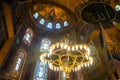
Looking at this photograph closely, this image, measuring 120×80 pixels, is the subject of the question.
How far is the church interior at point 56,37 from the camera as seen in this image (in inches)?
507

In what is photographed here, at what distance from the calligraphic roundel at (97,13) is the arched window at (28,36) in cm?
578

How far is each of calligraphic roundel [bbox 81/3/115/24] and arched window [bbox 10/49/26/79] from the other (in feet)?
19.2

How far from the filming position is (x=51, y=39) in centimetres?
1978

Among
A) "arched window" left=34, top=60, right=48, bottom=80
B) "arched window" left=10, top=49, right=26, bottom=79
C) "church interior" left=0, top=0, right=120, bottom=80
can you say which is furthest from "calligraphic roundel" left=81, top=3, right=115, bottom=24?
"arched window" left=10, top=49, right=26, bottom=79

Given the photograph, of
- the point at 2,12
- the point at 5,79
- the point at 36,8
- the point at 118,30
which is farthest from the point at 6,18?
the point at 118,30

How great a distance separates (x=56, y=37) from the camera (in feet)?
65.4

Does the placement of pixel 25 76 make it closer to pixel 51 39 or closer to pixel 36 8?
pixel 51 39

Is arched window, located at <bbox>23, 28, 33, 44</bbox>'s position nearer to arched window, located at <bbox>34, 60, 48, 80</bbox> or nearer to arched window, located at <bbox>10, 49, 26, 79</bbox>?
arched window, located at <bbox>10, 49, 26, 79</bbox>

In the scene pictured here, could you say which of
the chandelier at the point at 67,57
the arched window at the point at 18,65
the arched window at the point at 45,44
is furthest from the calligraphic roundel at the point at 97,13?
the arched window at the point at 18,65

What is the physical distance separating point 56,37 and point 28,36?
3.32 metres

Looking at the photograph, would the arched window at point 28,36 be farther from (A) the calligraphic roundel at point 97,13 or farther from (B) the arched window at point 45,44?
(A) the calligraphic roundel at point 97,13

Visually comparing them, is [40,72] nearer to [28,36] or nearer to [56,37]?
[28,36]

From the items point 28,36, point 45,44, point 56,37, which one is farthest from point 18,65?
point 56,37

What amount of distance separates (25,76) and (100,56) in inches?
243
